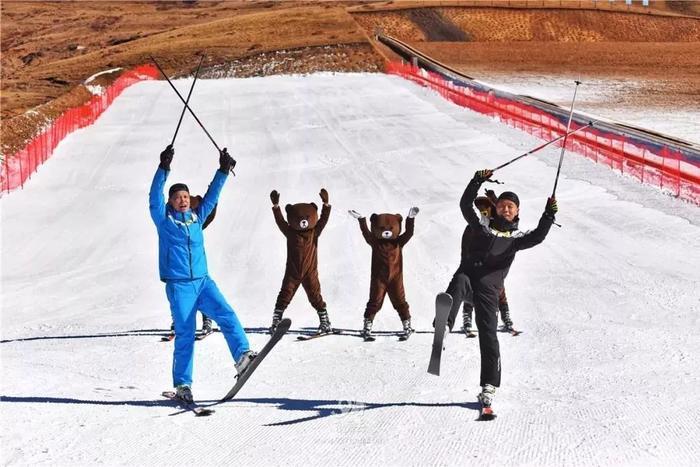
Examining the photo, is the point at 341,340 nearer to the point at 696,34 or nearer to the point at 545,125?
the point at 545,125

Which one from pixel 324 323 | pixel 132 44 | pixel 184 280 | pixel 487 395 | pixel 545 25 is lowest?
pixel 132 44

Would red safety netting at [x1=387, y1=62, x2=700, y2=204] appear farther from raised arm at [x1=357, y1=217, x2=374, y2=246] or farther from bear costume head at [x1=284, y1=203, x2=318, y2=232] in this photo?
bear costume head at [x1=284, y1=203, x2=318, y2=232]

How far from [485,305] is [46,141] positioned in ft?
78.4

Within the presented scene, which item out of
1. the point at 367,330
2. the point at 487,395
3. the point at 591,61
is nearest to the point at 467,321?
the point at 367,330

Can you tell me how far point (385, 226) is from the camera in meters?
10.4

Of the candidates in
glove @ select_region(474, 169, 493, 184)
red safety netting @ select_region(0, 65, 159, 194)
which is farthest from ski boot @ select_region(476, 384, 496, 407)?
red safety netting @ select_region(0, 65, 159, 194)

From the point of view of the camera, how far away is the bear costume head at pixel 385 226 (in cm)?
1041

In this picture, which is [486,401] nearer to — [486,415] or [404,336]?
[486,415]

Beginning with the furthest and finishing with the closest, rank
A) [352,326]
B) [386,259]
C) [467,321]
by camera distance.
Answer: [352,326] < [467,321] < [386,259]

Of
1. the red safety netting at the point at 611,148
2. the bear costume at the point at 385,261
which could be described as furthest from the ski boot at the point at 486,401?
the red safety netting at the point at 611,148

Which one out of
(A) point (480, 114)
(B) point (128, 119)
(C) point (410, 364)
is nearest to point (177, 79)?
(B) point (128, 119)

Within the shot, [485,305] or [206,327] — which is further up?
[485,305]

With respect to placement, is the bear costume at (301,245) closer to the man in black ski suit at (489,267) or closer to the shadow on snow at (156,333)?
the shadow on snow at (156,333)

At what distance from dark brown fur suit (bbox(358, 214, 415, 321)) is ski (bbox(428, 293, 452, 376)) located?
258 centimetres
